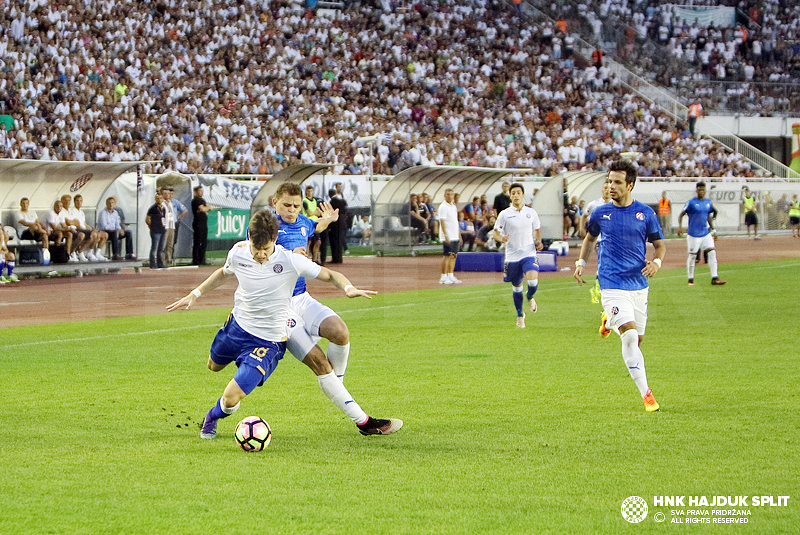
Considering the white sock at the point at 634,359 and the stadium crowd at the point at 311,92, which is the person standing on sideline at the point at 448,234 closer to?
the stadium crowd at the point at 311,92

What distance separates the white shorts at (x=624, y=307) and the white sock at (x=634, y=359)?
0.15 m

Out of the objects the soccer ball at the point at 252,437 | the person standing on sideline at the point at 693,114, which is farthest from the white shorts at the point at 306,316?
the person standing on sideline at the point at 693,114

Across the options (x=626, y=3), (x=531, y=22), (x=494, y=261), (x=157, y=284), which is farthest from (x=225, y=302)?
(x=626, y=3)

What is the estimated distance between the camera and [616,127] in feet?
160

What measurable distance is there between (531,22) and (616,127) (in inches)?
350

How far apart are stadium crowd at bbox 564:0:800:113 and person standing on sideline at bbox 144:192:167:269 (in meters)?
35.4

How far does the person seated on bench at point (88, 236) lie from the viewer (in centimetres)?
2492

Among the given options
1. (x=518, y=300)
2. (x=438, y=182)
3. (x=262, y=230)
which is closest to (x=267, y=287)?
(x=262, y=230)

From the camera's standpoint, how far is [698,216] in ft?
72.6

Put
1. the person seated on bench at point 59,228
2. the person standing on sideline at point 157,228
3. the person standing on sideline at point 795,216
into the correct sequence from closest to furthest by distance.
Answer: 1. the person seated on bench at point 59,228
2. the person standing on sideline at point 157,228
3. the person standing on sideline at point 795,216

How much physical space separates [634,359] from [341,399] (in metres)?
2.84

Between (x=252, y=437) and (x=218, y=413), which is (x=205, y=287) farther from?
(x=252, y=437)

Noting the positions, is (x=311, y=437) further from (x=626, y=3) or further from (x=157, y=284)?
(x=626, y=3)

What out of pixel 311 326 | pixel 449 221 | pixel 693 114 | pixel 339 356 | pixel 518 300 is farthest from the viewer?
pixel 693 114
